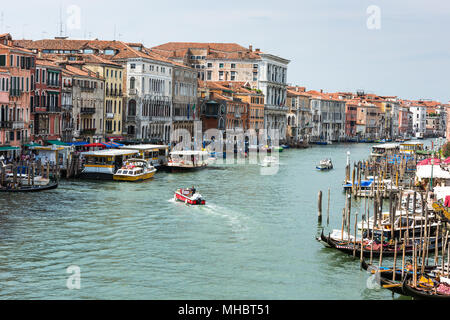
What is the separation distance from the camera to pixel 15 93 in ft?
112

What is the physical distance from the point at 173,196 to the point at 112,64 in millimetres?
20198

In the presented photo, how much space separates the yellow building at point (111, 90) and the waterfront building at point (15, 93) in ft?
32.0

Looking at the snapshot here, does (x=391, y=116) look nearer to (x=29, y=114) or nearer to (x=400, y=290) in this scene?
(x=29, y=114)

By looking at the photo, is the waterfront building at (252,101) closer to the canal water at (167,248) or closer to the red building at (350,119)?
the red building at (350,119)

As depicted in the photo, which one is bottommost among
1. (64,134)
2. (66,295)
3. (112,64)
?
(66,295)

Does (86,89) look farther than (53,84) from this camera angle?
Yes

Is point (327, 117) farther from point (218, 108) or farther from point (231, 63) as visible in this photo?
point (218, 108)

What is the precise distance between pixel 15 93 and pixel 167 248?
17.5 metres

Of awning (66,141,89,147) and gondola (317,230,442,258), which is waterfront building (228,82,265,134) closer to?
awning (66,141,89,147)

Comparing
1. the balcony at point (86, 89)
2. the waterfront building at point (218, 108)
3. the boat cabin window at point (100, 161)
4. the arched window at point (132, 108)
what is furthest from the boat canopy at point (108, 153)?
the waterfront building at point (218, 108)

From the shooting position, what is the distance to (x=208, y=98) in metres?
61.8

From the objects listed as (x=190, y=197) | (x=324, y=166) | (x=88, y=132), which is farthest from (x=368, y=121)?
(x=190, y=197)

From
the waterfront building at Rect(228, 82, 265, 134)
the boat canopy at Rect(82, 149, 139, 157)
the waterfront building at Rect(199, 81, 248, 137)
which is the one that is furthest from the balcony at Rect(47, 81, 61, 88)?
the waterfront building at Rect(228, 82, 265, 134)

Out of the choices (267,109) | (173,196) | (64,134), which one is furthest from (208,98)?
(173,196)
